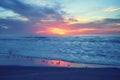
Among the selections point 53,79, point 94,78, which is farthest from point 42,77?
point 94,78

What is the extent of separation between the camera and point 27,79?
1106 cm

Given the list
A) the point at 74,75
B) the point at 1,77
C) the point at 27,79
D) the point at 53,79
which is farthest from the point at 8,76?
the point at 74,75

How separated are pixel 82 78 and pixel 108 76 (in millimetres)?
1863

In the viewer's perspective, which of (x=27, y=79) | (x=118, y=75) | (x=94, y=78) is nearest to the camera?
(x=27, y=79)

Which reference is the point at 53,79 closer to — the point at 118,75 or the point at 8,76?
the point at 8,76

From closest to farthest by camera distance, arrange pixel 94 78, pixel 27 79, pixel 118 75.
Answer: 1. pixel 27 79
2. pixel 94 78
3. pixel 118 75

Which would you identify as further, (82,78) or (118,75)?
(118,75)

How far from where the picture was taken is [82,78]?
38.5ft

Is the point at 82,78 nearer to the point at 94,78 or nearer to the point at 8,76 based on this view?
the point at 94,78

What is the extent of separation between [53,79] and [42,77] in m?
0.73

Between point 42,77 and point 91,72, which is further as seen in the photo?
point 91,72

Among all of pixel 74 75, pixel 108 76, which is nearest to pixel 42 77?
pixel 74 75

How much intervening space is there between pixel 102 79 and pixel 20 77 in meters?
4.58

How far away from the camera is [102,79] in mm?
11672
